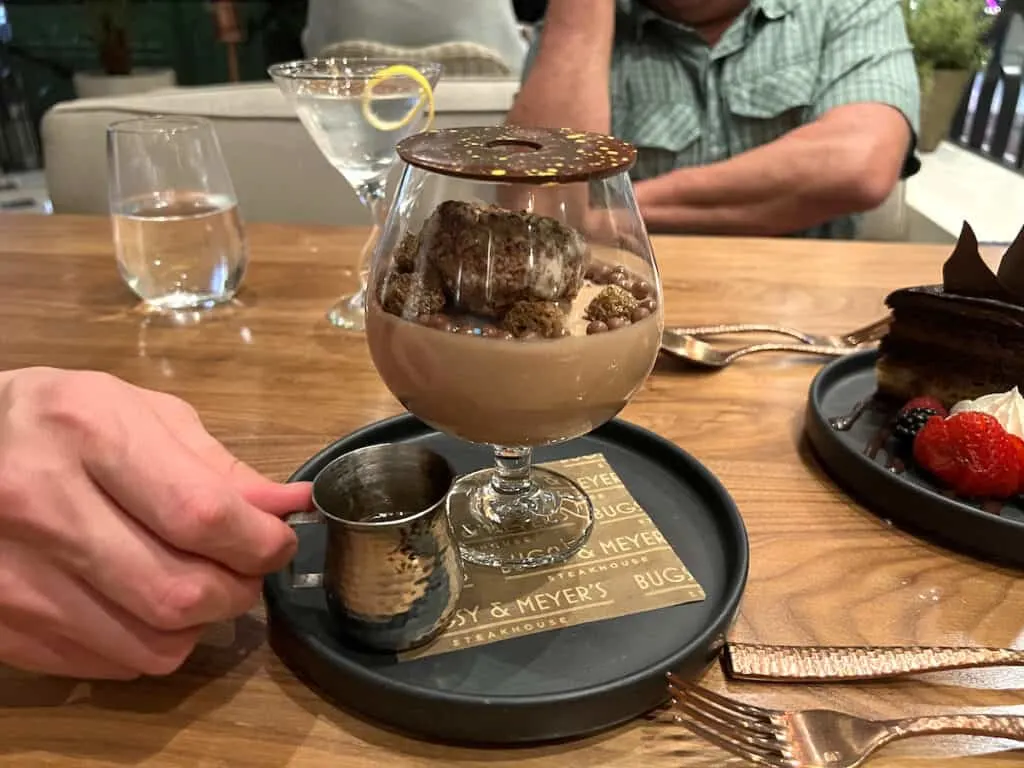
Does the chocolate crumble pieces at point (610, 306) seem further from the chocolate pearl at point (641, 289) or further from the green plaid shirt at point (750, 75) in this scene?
the green plaid shirt at point (750, 75)

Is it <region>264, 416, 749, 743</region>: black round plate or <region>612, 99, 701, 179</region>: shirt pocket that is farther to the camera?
<region>612, 99, 701, 179</region>: shirt pocket

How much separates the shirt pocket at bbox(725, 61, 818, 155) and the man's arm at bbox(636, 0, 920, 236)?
0.12 feet

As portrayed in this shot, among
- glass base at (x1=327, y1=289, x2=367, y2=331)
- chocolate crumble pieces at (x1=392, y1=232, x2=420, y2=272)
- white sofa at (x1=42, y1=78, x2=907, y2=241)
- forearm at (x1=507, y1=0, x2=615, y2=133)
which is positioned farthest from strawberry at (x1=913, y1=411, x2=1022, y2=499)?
white sofa at (x1=42, y1=78, x2=907, y2=241)

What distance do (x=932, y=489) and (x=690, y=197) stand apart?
3.52 ft

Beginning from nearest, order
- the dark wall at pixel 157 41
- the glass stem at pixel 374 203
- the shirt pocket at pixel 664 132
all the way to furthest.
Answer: the glass stem at pixel 374 203
the shirt pocket at pixel 664 132
the dark wall at pixel 157 41

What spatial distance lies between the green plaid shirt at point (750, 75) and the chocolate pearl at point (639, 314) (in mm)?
1329

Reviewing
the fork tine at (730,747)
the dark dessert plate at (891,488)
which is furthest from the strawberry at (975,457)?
the fork tine at (730,747)

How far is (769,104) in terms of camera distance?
74.7 inches

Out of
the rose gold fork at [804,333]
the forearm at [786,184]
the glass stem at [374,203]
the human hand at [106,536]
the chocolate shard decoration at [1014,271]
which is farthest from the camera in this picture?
the forearm at [786,184]

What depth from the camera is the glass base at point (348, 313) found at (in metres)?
1.21

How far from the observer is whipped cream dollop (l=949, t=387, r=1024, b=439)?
0.82 metres

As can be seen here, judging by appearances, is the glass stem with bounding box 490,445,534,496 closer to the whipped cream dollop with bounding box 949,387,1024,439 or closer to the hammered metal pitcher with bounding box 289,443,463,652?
the hammered metal pitcher with bounding box 289,443,463,652

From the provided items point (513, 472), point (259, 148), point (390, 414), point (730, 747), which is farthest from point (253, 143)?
point (730, 747)

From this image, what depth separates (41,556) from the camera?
0.53 meters
